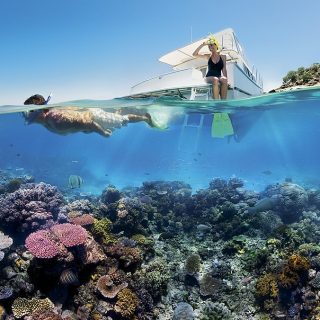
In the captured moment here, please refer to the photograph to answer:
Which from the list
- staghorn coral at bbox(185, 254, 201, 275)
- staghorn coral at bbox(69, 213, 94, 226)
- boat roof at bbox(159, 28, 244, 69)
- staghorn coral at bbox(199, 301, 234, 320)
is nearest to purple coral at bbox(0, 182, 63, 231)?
staghorn coral at bbox(69, 213, 94, 226)

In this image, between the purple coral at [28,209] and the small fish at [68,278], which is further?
the purple coral at [28,209]

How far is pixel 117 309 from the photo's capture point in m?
7.91

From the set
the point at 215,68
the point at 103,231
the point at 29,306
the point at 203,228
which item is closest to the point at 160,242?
the point at 203,228

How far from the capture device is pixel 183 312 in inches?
332

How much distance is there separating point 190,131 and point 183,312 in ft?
56.4

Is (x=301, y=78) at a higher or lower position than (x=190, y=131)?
higher

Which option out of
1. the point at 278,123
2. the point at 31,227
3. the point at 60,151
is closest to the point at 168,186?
the point at 31,227

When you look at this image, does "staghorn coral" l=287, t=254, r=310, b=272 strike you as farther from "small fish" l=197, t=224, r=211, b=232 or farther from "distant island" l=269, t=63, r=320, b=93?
"distant island" l=269, t=63, r=320, b=93

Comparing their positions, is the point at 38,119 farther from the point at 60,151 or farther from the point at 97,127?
the point at 60,151

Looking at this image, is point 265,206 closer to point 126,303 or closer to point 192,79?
point 192,79

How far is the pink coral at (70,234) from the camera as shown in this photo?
8.12 meters

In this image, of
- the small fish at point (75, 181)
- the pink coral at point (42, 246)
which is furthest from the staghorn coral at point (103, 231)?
the small fish at point (75, 181)

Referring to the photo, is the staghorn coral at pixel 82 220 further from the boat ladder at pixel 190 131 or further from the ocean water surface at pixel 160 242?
the boat ladder at pixel 190 131

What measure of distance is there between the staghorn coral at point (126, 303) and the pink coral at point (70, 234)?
1.55 meters
